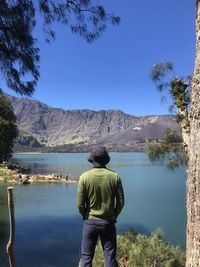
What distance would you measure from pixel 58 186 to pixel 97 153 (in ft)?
168

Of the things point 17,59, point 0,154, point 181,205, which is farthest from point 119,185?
point 181,205

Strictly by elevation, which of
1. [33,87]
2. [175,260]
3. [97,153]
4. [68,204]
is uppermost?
[33,87]

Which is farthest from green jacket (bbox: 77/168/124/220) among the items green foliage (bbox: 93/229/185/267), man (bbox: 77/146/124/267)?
green foliage (bbox: 93/229/185/267)

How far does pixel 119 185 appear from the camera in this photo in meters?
4.43

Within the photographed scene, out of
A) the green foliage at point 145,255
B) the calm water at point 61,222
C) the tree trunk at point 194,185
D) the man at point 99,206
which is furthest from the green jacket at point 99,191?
the calm water at point 61,222

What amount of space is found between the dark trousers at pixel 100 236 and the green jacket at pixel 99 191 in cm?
8

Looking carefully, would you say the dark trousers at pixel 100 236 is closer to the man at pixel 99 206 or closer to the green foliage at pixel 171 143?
the man at pixel 99 206

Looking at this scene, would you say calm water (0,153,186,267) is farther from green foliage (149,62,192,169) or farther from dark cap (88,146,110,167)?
dark cap (88,146,110,167)

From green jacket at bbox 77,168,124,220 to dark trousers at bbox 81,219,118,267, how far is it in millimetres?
77

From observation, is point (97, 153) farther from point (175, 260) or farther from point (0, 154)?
point (0, 154)

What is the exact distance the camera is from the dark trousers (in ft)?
14.4

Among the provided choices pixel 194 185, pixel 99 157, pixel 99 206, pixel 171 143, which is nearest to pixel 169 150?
pixel 171 143

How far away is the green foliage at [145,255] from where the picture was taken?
6.70m

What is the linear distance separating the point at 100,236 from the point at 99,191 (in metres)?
0.52
